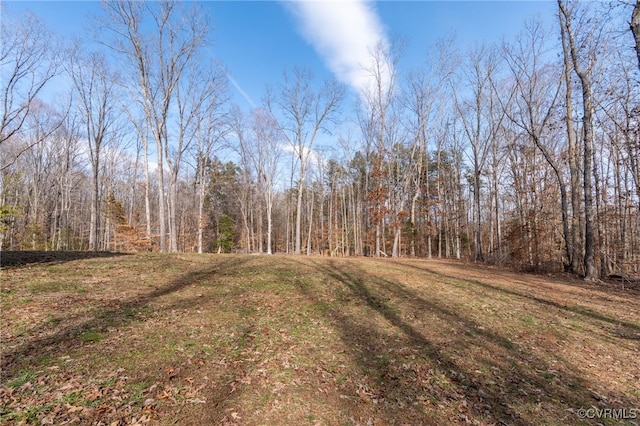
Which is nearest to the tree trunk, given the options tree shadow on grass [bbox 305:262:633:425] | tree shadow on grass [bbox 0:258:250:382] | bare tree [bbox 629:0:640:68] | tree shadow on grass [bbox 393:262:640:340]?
bare tree [bbox 629:0:640:68]

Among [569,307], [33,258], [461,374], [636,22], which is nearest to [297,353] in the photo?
[461,374]

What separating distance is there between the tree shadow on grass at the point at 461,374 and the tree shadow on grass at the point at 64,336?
3.99 metres

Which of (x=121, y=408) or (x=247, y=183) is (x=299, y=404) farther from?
(x=247, y=183)

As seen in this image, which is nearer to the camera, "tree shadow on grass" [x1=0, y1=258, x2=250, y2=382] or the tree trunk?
"tree shadow on grass" [x1=0, y1=258, x2=250, y2=382]

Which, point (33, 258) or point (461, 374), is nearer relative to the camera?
point (461, 374)

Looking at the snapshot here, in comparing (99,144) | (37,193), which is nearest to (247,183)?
(99,144)

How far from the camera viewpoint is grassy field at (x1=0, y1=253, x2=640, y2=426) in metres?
3.25

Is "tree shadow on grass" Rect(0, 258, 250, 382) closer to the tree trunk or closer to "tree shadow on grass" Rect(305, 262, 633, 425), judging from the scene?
"tree shadow on grass" Rect(305, 262, 633, 425)

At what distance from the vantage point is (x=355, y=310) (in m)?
6.70

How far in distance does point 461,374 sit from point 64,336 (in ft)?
19.6

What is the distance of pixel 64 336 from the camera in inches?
170

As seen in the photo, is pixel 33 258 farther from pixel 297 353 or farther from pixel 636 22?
pixel 636 22

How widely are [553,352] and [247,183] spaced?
97.8 ft

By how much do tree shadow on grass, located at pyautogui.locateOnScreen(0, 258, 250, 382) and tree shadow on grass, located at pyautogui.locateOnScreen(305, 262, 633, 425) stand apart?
399 centimetres
